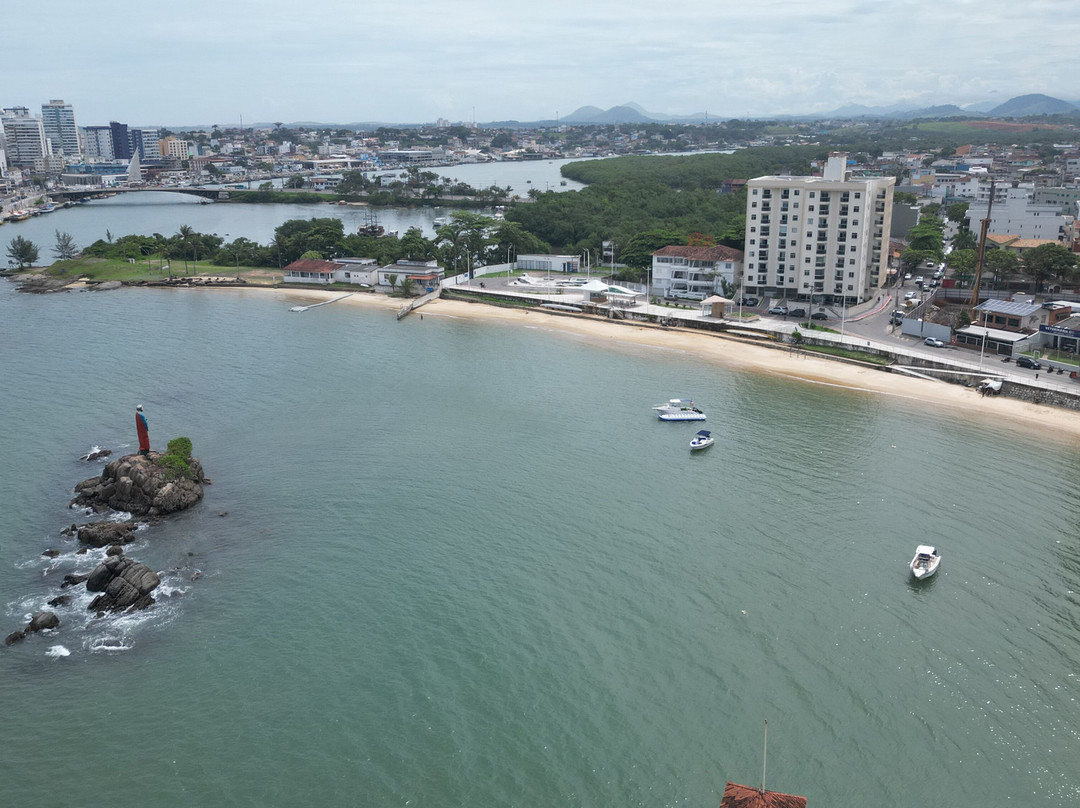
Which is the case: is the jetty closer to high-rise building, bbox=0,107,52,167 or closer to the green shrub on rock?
the green shrub on rock

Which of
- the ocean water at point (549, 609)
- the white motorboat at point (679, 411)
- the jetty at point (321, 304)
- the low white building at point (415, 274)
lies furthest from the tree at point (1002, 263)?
the jetty at point (321, 304)

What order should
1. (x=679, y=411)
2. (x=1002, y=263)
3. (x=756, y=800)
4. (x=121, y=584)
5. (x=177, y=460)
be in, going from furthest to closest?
(x=1002, y=263)
(x=679, y=411)
(x=177, y=460)
(x=121, y=584)
(x=756, y=800)

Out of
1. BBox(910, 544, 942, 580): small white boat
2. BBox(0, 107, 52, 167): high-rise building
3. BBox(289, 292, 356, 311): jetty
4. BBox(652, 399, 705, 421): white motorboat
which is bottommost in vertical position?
BBox(910, 544, 942, 580): small white boat

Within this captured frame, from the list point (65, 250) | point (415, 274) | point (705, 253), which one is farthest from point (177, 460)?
point (65, 250)

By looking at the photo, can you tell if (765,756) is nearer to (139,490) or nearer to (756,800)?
(756,800)

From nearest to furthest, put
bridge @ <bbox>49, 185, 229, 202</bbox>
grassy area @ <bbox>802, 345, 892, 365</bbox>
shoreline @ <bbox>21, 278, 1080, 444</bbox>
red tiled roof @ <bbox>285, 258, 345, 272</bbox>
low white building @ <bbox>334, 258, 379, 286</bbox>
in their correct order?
shoreline @ <bbox>21, 278, 1080, 444</bbox>, grassy area @ <bbox>802, 345, 892, 365</bbox>, low white building @ <bbox>334, 258, 379, 286</bbox>, red tiled roof @ <bbox>285, 258, 345, 272</bbox>, bridge @ <bbox>49, 185, 229, 202</bbox>

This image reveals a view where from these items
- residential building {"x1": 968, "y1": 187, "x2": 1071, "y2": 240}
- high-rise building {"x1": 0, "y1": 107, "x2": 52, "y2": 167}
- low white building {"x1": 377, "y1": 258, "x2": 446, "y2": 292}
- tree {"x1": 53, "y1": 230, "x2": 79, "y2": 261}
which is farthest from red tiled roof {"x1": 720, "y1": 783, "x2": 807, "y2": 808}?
high-rise building {"x1": 0, "y1": 107, "x2": 52, "y2": 167}
